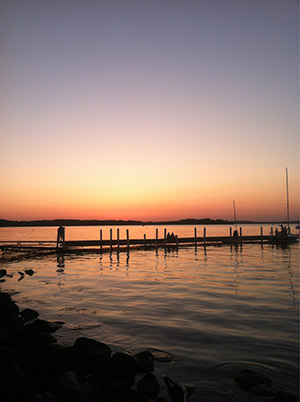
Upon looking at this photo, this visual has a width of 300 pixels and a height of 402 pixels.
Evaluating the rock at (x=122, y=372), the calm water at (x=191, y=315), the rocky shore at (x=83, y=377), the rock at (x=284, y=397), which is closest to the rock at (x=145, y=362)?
the rocky shore at (x=83, y=377)

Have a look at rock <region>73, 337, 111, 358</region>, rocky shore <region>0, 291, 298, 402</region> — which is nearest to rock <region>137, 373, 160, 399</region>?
rocky shore <region>0, 291, 298, 402</region>

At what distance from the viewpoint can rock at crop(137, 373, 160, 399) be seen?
21.3 feet

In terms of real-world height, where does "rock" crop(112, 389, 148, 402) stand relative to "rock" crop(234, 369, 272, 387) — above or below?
above

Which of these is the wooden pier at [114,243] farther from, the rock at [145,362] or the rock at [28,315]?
the rock at [145,362]

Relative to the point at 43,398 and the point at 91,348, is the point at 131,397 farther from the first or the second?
the point at 91,348

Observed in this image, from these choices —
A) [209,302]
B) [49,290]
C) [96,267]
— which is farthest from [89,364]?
[96,267]

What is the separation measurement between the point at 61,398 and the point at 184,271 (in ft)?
64.6

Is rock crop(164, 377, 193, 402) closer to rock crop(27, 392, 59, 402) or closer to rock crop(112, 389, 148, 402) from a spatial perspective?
rock crop(112, 389, 148, 402)

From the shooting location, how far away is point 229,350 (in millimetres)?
9031

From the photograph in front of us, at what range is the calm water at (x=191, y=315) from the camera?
8.06 m

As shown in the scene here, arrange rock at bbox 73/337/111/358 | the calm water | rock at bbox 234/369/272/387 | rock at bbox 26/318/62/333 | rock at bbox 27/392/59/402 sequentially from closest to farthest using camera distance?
rock at bbox 27/392/59/402, rock at bbox 234/369/272/387, rock at bbox 73/337/111/358, the calm water, rock at bbox 26/318/62/333

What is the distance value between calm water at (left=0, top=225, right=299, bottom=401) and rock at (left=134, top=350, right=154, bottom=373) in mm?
225

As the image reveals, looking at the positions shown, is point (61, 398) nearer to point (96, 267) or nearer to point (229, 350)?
point (229, 350)

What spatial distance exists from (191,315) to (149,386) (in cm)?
631
